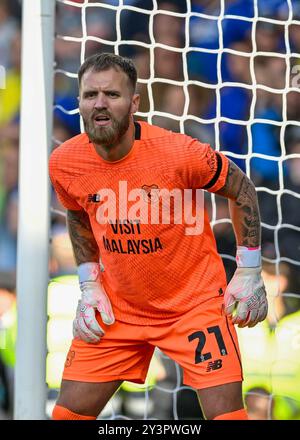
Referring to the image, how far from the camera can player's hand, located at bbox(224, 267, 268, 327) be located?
307 cm

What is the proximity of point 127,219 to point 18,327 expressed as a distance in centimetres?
56

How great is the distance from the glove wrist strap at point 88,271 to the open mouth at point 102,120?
566mm

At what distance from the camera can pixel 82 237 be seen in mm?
3287

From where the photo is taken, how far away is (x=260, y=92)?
15.3 feet

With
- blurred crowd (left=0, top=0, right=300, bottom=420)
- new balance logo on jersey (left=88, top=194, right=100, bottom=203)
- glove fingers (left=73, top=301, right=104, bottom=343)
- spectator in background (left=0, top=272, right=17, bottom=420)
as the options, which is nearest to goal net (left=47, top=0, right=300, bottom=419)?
blurred crowd (left=0, top=0, right=300, bottom=420)

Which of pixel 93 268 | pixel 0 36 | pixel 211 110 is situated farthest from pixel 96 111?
pixel 0 36

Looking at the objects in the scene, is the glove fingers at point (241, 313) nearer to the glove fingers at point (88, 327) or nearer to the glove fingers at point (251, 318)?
the glove fingers at point (251, 318)

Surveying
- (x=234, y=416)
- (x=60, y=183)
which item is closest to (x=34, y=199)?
(x=60, y=183)

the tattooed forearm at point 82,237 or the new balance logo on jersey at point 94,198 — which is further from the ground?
the new balance logo on jersey at point 94,198

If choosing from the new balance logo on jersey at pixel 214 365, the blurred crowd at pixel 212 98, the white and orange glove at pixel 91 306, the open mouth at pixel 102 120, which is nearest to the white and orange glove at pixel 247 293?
the new balance logo on jersey at pixel 214 365

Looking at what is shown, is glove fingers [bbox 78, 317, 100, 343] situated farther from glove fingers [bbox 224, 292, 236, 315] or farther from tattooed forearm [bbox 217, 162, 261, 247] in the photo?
tattooed forearm [bbox 217, 162, 261, 247]

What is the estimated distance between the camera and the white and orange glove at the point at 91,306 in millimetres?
3141
